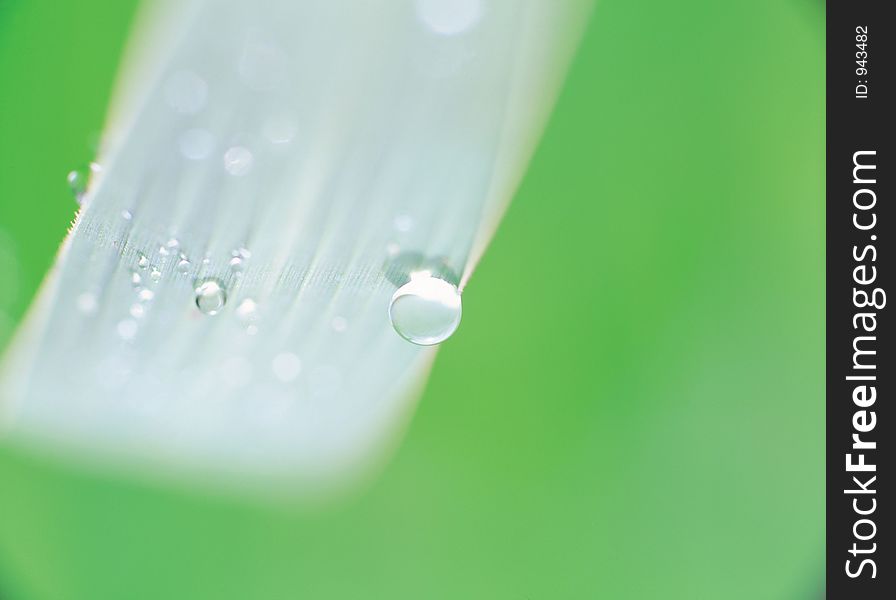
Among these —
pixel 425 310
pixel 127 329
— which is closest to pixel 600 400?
pixel 425 310

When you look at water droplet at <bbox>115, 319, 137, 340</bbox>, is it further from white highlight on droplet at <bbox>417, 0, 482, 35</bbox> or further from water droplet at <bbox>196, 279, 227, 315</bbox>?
white highlight on droplet at <bbox>417, 0, 482, 35</bbox>

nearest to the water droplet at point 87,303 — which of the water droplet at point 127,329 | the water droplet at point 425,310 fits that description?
the water droplet at point 127,329

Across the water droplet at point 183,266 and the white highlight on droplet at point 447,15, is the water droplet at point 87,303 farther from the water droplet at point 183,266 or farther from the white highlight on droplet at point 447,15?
the white highlight on droplet at point 447,15

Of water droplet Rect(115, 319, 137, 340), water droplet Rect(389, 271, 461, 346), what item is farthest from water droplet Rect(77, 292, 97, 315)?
water droplet Rect(389, 271, 461, 346)

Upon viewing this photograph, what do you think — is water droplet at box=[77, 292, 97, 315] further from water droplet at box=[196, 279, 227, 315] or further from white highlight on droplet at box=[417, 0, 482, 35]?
white highlight on droplet at box=[417, 0, 482, 35]

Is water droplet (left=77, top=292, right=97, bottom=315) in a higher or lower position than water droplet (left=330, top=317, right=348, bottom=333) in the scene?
lower

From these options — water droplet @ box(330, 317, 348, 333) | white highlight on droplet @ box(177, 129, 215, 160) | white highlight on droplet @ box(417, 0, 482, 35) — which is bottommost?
water droplet @ box(330, 317, 348, 333)

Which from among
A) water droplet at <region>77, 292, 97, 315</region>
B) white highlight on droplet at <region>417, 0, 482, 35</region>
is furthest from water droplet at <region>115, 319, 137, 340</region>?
white highlight on droplet at <region>417, 0, 482, 35</region>

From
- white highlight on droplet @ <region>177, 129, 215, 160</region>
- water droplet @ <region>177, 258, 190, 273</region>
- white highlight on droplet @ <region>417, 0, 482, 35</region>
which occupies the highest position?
white highlight on droplet @ <region>417, 0, 482, 35</region>
